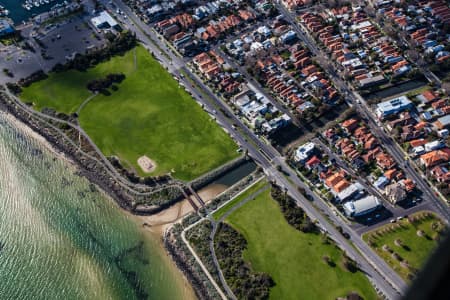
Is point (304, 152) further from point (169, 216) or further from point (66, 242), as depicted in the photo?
point (66, 242)

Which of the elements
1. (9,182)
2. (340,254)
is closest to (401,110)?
(340,254)

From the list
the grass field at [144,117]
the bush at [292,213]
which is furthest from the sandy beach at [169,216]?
the bush at [292,213]

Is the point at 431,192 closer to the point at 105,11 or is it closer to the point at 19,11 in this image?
the point at 105,11

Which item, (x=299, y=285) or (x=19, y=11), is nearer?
(x=299, y=285)

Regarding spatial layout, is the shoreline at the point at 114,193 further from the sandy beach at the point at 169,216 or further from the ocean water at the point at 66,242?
the ocean water at the point at 66,242

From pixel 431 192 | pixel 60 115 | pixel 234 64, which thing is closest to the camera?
pixel 431 192

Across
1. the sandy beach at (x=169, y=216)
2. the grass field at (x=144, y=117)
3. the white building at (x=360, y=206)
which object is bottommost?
the white building at (x=360, y=206)

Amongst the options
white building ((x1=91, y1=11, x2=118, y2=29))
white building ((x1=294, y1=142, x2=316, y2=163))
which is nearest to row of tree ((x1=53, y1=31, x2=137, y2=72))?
white building ((x1=91, y1=11, x2=118, y2=29))

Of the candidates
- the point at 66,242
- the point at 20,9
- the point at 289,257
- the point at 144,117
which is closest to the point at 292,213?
the point at 289,257
